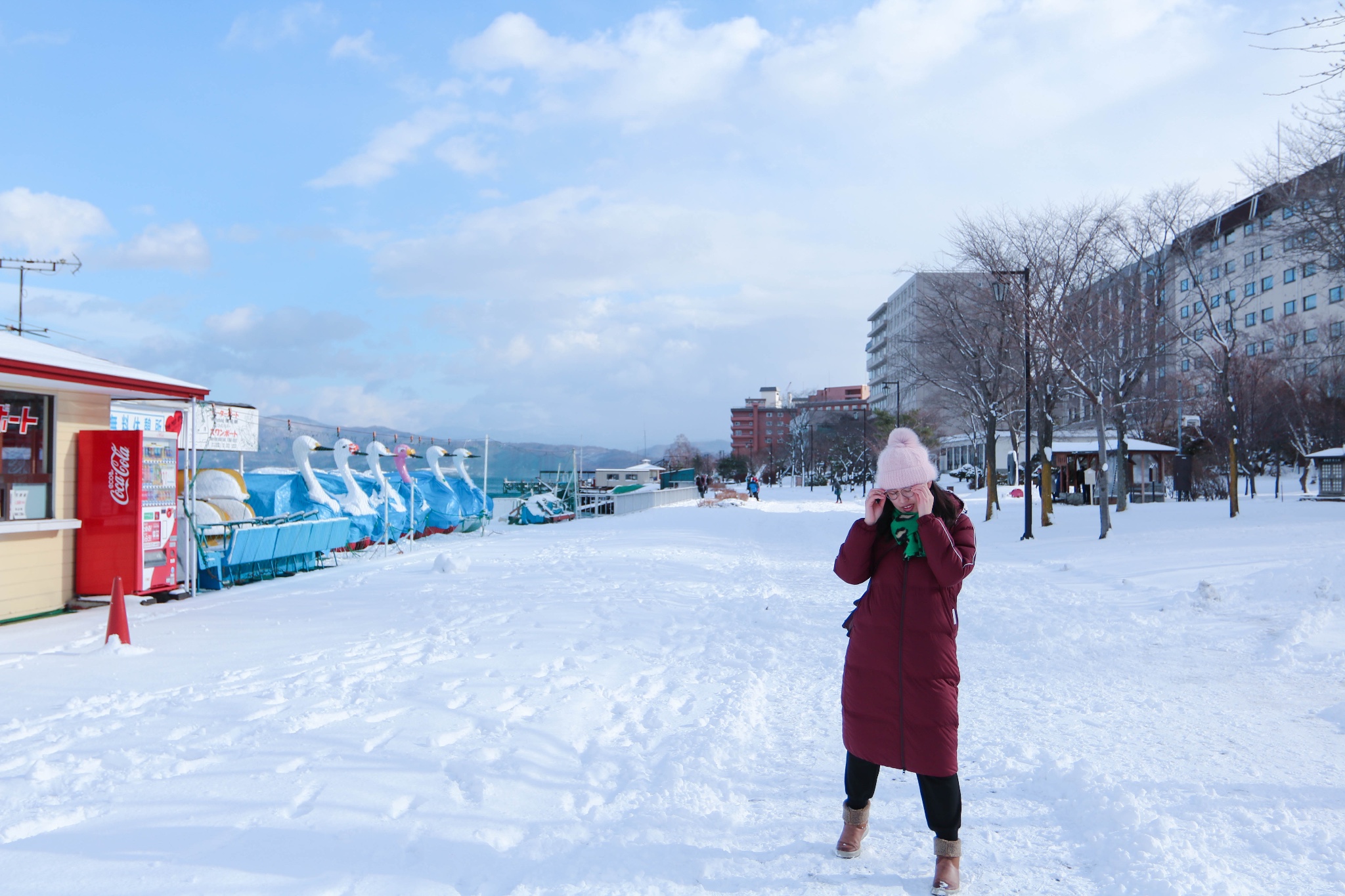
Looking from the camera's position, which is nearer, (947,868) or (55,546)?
(947,868)

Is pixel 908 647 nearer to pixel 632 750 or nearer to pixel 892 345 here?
pixel 632 750

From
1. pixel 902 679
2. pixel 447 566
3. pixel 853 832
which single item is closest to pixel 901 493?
pixel 902 679

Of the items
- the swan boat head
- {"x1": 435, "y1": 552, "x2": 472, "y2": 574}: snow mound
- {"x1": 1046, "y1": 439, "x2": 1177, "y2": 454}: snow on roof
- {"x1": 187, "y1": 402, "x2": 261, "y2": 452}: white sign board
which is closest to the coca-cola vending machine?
{"x1": 435, "y1": 552, "x2": 472, "y2": 574}: snow mound

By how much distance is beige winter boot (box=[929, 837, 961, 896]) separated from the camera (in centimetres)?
306

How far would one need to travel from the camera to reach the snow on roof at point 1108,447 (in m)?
29.1

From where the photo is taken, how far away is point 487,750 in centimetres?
452

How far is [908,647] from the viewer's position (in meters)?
3.17

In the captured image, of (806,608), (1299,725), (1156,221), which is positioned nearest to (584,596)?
(806,608)

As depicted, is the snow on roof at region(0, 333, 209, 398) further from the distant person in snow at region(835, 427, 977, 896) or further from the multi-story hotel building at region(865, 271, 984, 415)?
the multi-story hotel building at region(865, 271, 984, 415)

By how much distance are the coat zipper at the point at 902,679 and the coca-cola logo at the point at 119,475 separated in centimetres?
948

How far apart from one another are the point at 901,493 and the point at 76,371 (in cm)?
891

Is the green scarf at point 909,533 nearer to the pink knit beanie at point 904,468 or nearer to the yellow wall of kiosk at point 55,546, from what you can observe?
the pink knit beanie at point 904,468

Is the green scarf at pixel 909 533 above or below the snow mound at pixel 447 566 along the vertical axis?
above

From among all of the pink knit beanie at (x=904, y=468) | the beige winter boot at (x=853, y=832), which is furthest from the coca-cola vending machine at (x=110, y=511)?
the pink knit beanie at (x=904, y=468)
